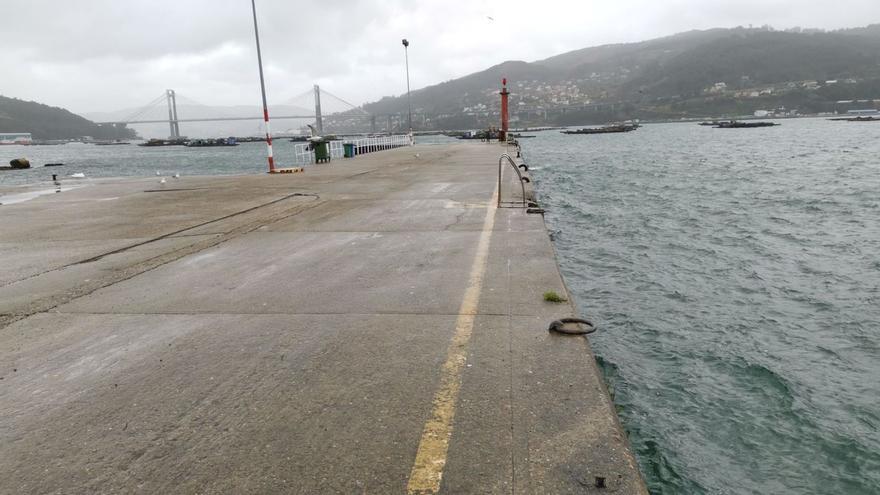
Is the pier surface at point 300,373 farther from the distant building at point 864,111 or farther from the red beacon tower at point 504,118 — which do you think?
the distant building at point 864,111

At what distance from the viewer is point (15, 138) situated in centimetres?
18688

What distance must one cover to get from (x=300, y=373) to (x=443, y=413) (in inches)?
44.5

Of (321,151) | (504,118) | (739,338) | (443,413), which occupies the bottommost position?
(739,338)

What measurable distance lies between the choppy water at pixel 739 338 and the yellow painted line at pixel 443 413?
1.64 m

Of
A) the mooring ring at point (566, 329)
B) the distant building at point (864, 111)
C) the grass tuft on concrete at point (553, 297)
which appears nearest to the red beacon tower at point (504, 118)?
the grass tuft on concrete at point (553, 297)

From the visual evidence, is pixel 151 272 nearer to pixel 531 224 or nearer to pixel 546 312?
pixel 546 312

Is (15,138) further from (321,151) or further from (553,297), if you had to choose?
(553,297)

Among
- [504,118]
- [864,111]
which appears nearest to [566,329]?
[504,118]

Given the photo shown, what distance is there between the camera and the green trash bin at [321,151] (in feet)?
93.0

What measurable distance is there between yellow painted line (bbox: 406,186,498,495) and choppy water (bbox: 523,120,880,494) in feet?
5.40

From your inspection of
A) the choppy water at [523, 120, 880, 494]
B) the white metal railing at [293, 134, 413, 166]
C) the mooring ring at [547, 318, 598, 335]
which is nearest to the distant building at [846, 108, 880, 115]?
the white metal railing at [293, 134, 413, 166]

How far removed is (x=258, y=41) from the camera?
21.9 m

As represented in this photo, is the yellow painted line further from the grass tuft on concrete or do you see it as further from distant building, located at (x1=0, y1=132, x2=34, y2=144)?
distant building, located at (x1=0, y1=132, x2=34, y2=144)

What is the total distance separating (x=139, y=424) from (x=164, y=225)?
311 inches
